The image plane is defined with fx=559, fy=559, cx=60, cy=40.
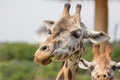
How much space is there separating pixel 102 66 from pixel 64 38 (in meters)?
1.09

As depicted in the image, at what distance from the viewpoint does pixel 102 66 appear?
5223mm

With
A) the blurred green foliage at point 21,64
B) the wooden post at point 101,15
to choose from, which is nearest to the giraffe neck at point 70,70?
the wooden post at point 101,15

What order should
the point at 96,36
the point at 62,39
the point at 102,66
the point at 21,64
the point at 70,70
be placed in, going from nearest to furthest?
the point at 62,39, the point at 96,36, the point at 70,70, the point at 102,66, the point at 21,64

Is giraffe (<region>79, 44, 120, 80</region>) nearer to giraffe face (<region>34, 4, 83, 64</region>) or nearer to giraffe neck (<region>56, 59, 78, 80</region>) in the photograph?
giraffe neck (<region>56, 59, 78, 80</region>)

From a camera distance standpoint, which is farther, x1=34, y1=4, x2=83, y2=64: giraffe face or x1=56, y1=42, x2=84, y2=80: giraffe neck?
x1=56, y1=42, x2=84, y2=80: giraffe neck

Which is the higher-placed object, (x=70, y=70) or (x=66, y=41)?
(x=66, y=41)

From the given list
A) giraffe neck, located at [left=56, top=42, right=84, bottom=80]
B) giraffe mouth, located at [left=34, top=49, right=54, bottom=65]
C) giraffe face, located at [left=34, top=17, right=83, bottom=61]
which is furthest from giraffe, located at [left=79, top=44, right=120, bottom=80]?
giraffe mouth, located at [left=34, top=49, right=54, bottom=65]

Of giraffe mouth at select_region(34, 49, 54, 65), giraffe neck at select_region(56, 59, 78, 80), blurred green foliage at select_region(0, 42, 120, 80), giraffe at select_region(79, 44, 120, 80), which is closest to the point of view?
giraffe mouth at select_region(34, 49, 54, 65)

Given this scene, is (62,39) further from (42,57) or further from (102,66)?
(102,66)

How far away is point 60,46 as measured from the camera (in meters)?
4.17

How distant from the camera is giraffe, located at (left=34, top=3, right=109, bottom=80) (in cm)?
402

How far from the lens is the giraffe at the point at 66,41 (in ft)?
13.2

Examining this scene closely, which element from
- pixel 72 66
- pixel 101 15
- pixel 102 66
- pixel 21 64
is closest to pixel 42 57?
pixel 72 66

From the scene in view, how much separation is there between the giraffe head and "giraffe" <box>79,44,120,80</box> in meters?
0.64
